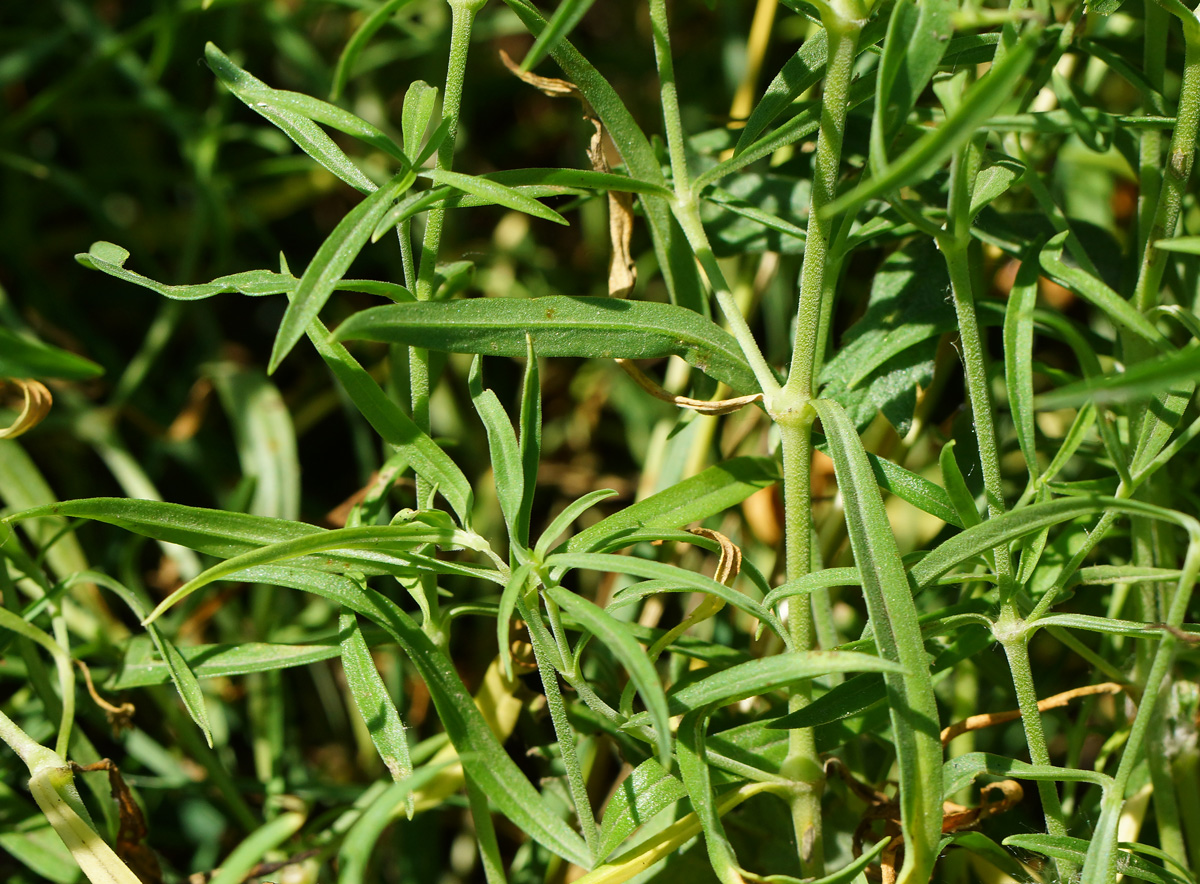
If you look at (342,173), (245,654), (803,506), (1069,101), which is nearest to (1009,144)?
(1069,101)

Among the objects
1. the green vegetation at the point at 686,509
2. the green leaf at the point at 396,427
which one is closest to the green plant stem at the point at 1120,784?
the green vegetation at the point at 686,509

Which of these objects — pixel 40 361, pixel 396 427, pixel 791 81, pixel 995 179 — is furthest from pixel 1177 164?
pixel 40 361

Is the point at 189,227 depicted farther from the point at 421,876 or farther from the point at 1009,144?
the point at 1009,144

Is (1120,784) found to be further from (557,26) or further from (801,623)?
(557,26)

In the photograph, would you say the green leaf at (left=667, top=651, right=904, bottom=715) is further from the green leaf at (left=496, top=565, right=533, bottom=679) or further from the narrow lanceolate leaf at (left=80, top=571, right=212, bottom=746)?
the narrow lanceolate leaf at (left=80, top=571, right=212, bottom=746)

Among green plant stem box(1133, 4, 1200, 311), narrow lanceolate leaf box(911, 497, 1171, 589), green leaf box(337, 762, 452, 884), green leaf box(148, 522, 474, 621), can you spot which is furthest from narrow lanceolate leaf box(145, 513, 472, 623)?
green plant stem box(1133, 4, 1200, 311)

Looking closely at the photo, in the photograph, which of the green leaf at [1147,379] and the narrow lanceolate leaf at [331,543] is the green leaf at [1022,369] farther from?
the narrow lanceolate leaf at [331,543]
